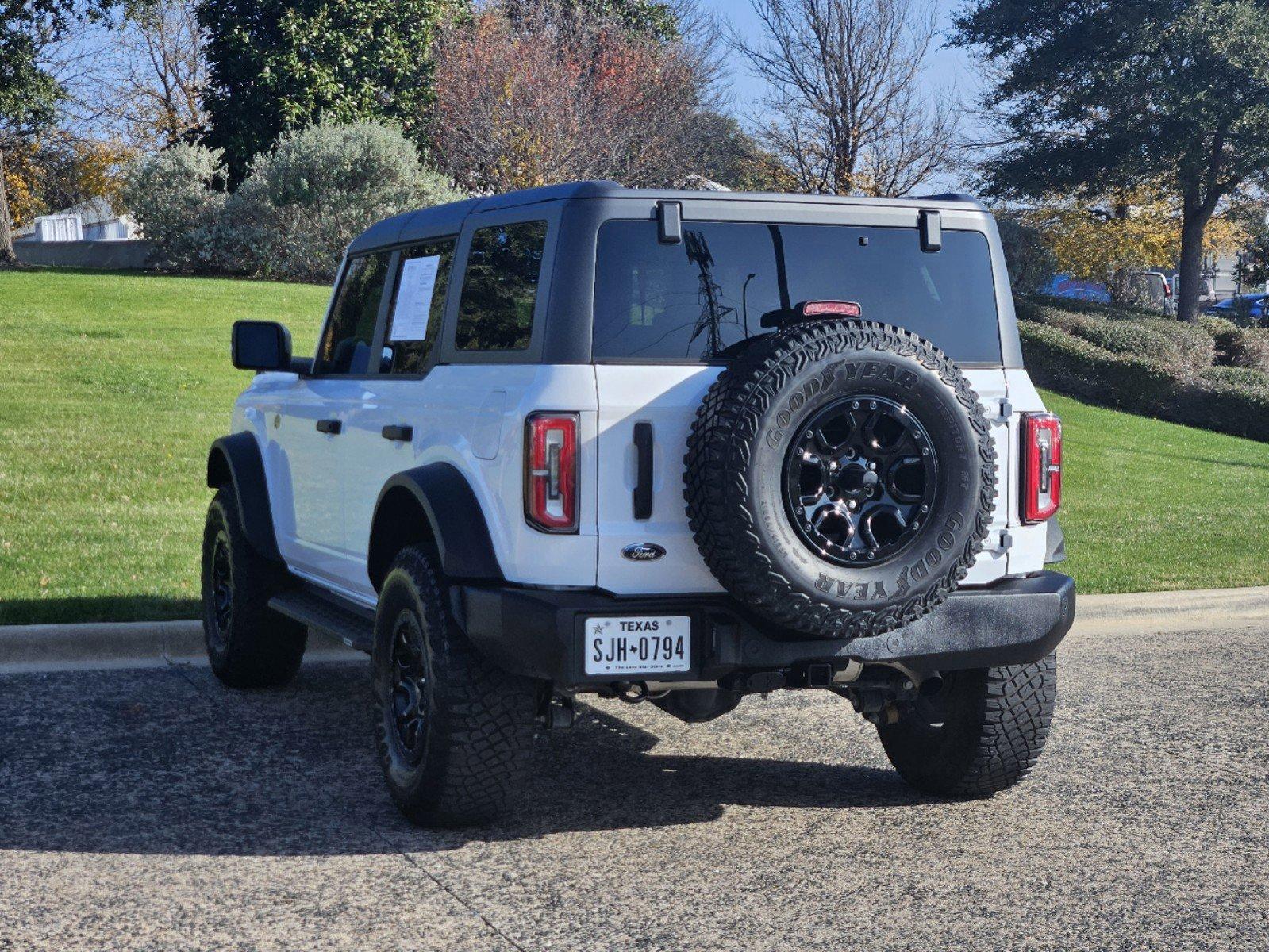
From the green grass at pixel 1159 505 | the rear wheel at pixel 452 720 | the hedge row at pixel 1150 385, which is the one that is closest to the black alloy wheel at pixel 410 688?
the rear wheel at pixel 452 720

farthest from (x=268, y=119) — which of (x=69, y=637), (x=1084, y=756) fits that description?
(x=1084, y=756)

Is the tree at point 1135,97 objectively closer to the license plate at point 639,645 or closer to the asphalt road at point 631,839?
the asphalt road at point 631,839

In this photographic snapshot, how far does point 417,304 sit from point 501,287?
0.74 meters

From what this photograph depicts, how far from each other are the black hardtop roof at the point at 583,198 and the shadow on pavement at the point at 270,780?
6.73 feet

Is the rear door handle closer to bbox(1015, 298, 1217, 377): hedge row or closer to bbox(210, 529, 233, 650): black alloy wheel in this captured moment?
bbox(210, 529, 233, 650): black alloy wheel

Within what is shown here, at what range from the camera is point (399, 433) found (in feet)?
17.2

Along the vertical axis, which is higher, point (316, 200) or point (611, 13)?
point (611, 13)

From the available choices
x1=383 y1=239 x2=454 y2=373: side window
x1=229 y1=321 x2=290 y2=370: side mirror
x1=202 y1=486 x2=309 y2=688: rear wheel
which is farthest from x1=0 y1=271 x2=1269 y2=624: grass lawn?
x1=383 y1=239 x2=454 y2=373: side window

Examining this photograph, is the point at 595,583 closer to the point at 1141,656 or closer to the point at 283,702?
the point at 283,702

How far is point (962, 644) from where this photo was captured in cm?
468

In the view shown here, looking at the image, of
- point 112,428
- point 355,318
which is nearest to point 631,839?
point 355,318

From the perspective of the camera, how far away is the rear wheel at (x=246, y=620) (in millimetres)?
6805

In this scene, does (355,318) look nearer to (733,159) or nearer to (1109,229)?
(733,159)

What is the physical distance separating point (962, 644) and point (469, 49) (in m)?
34.1
